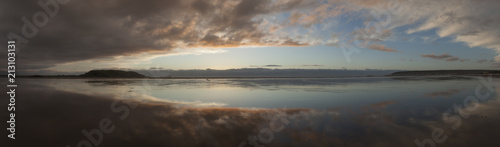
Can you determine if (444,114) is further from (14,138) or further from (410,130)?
(14,138)

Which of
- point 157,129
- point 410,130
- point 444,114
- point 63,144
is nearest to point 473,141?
point 410,130

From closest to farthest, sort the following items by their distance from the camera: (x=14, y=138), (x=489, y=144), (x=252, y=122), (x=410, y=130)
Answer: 1. (x=489, y=144)
2. (x=14, y=138)
3. (x=410, y=130)
4. (x=252, y=122)

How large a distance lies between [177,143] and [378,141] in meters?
5.82

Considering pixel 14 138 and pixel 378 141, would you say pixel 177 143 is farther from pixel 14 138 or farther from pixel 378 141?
pixel 378 141

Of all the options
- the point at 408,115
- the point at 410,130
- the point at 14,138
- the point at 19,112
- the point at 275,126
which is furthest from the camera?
the point at 19,112

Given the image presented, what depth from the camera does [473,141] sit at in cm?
642

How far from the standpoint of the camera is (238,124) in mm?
8562

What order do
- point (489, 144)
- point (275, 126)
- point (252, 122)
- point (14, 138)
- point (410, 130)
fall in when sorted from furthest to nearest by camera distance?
point (252, 122) → point (275, 126) → point (410, 130) → point (14, 138) → point (489, 144)

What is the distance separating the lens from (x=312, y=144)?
246 inches

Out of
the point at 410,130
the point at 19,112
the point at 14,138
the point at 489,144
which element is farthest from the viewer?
the point at 19,112

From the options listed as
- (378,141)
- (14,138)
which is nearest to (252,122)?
(378,141)

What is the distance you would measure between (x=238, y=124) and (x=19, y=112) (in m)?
10.9

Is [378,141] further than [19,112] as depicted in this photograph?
No

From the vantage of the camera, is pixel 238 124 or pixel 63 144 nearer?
pixel 63 144
